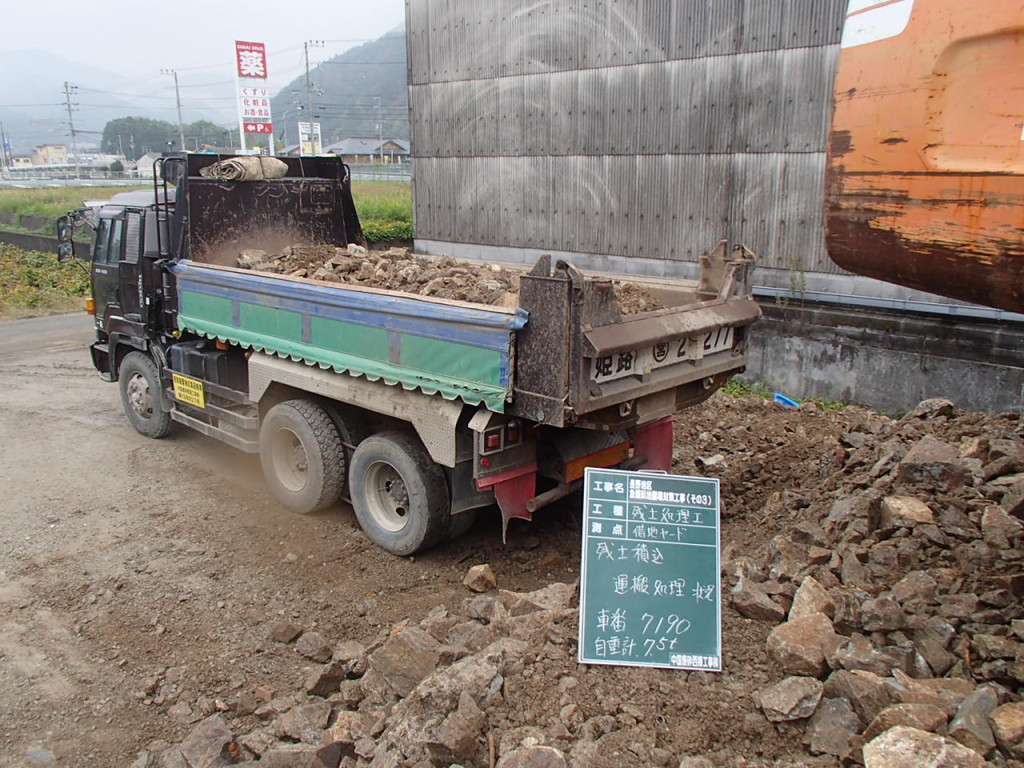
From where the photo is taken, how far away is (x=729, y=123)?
396 inches

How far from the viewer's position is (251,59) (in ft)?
60.6

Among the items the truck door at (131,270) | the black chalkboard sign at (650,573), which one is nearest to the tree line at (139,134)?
the truck door at (131,270)

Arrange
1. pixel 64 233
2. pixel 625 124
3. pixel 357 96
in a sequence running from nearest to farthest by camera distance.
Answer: pixel 64 233 < pixel 625 124 < pixel 357 96

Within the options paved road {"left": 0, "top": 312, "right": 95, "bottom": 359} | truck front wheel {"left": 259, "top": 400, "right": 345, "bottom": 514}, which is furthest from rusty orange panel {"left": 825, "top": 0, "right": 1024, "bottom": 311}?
paved road {"left": 0, "top": 312, "right": 95, "bottom": 359}

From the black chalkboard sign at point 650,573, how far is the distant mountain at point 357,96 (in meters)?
109

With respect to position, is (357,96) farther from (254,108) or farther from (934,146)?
(934,146)

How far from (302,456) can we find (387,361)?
1677 mm

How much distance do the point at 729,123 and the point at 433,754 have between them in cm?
891

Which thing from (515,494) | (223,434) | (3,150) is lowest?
(223,434)

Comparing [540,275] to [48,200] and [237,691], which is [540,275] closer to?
[237,691]

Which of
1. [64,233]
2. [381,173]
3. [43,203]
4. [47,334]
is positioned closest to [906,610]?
[64,233]

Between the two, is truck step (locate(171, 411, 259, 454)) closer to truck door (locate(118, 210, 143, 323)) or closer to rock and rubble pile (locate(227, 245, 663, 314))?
truck door (locate(118, 210, 143, 323))

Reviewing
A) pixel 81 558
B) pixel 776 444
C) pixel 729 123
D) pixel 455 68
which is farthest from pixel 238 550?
pixel 455 68

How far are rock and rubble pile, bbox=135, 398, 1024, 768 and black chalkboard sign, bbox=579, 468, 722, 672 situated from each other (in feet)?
0.31
